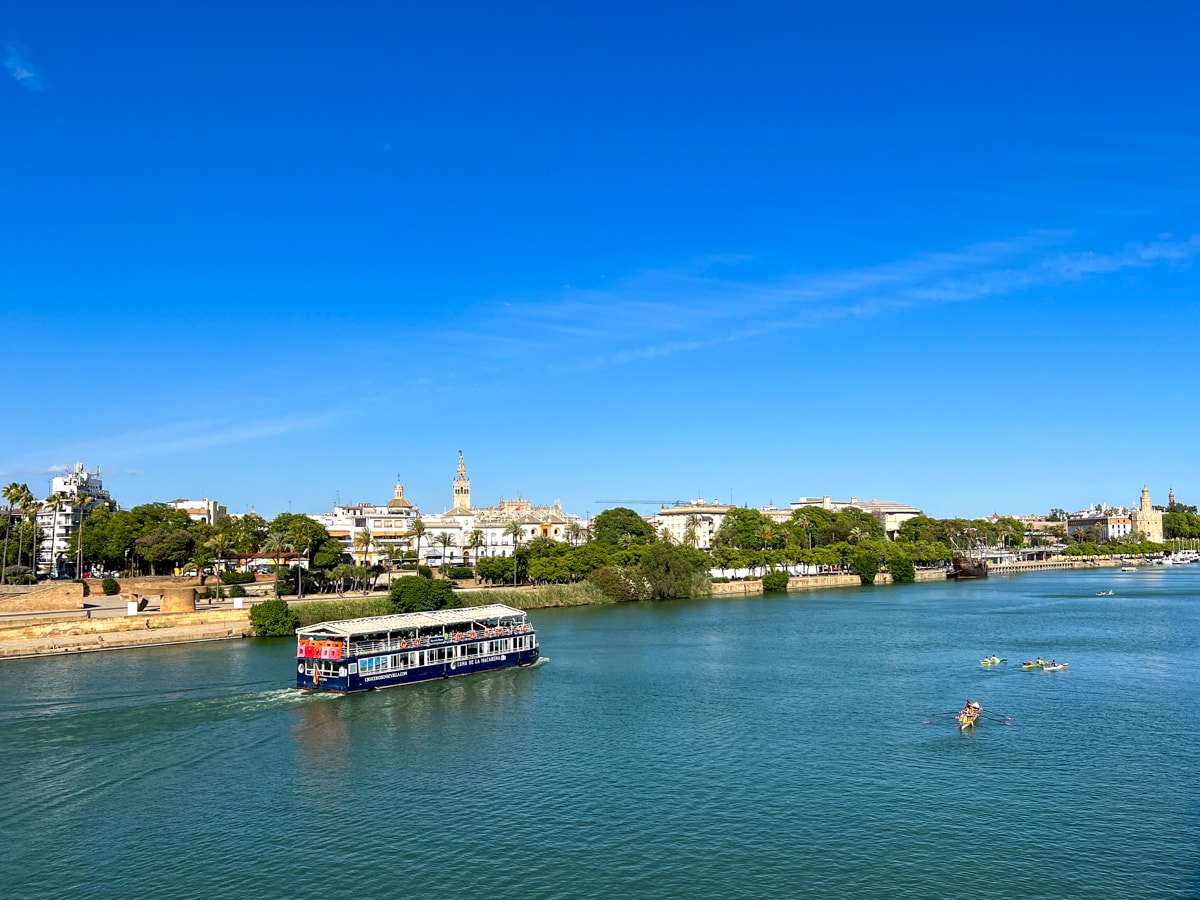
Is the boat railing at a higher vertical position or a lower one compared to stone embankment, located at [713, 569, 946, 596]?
higher

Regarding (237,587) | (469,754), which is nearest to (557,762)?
(469,754)

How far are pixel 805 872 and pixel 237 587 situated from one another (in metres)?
73.5

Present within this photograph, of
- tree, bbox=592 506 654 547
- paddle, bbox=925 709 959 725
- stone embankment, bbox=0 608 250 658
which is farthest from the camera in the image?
tree, bbox=592 506 654 547

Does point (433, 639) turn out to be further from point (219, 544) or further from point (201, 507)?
point (201, 507)

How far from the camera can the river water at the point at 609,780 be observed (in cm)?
2656

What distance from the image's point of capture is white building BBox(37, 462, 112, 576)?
117 meters

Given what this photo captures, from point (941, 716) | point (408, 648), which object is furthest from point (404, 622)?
point (941, 716)

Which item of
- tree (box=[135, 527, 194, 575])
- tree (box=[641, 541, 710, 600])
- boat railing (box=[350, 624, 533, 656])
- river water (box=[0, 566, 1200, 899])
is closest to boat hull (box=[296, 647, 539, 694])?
river water (box=[0, 566, 1200, 899])

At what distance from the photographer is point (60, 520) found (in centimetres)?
12900

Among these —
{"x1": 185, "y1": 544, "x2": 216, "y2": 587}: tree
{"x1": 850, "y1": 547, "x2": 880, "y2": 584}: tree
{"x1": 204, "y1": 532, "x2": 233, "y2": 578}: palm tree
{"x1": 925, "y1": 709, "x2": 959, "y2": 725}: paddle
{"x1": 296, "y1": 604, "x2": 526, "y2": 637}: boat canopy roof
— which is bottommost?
{"x1": 925, "y1": 709, "x2": 959, "y2": 725}: paddle

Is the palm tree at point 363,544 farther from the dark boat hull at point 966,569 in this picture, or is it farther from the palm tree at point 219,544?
the dark boat hull at point 966,569

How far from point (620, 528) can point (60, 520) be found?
246 ft

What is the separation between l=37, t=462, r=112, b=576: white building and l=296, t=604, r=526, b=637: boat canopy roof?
70.9 meters

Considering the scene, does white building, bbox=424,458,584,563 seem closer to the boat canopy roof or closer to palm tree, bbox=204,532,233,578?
palm tree, bbox=204,532,233,578
